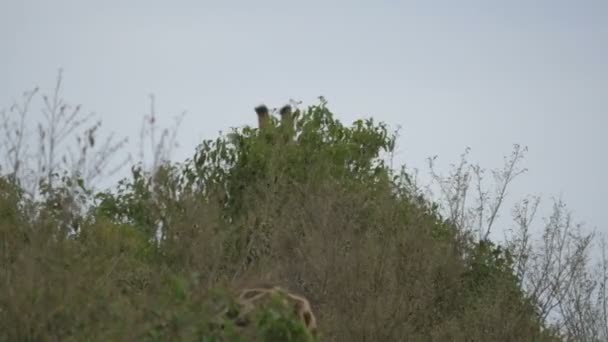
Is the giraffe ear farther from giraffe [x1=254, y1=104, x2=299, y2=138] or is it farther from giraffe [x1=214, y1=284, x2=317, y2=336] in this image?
giraffe [x1=214, y1=284, x2=317, y2=336]

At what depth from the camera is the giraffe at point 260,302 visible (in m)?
11.3

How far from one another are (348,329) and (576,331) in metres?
9.83

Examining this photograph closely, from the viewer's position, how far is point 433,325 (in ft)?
79.9

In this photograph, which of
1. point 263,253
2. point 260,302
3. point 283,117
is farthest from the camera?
point 283,117

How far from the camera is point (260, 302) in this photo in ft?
38.0

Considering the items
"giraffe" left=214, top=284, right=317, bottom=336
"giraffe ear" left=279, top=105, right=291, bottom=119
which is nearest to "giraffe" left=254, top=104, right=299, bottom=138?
"giraffe ear" left=279, top=105, right=291, bottom=119

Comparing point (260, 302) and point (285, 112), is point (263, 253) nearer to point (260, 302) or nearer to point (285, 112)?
point (260, 302)

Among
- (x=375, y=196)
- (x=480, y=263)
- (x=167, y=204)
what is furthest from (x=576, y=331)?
(x=167, y=204)

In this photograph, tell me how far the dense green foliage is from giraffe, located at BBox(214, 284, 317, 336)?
0.81ft

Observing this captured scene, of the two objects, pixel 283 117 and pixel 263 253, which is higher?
pixel 283 117

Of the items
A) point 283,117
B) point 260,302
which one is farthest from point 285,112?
point 260,302

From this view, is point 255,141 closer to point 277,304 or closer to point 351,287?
point 351,287

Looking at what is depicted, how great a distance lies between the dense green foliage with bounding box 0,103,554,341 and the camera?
10875mm

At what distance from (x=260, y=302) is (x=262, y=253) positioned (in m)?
10.4
